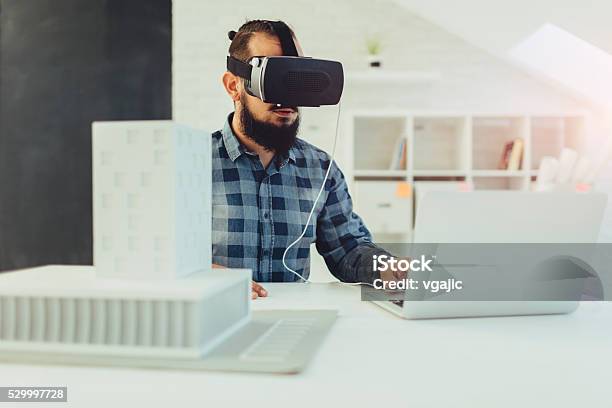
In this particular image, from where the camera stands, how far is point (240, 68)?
4.94 ft

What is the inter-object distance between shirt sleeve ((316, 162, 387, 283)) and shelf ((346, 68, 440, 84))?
256 centimetres

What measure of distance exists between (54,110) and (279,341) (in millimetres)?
3389

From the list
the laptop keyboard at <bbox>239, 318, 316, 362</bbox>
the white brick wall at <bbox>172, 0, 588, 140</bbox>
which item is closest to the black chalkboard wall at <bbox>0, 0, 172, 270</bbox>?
the white brick wall at <bbox>172, 0, 588, 140</bbox>

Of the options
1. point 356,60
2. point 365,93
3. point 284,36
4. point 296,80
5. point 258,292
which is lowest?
point 258,292

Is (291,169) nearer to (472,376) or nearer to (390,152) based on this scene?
(472,376)

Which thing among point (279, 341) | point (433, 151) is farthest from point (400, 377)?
point (433, 151)

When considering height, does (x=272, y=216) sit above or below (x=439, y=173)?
below

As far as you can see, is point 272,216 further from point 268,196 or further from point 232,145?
point 232,145

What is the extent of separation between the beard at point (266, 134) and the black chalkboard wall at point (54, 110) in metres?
2.13

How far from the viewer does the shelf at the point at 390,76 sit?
4.38 metres

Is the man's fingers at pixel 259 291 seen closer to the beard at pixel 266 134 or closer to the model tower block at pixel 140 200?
the model tower block at pixel 140 200

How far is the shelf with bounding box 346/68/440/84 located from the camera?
4383 millimetres

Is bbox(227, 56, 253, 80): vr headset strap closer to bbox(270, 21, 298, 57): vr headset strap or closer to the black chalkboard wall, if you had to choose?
bbox(270, 21, 298, 57): vr headset strap

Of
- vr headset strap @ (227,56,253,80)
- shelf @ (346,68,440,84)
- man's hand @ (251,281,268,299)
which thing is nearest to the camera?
man's hand @ (251,281,268,299)
